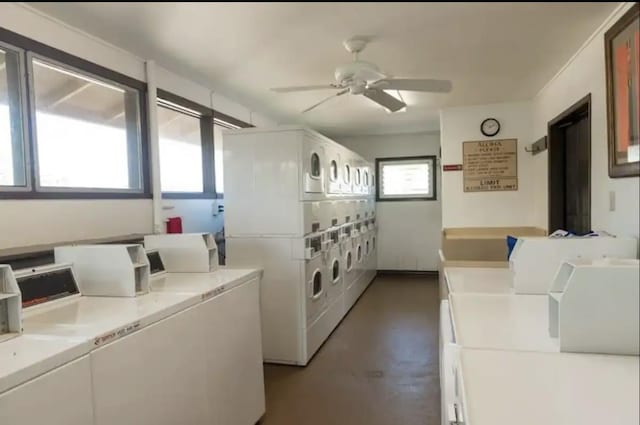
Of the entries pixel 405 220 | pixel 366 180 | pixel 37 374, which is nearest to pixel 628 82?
pixel 37 374

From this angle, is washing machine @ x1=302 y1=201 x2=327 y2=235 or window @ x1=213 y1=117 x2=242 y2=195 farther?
window @ x1=213 y1=117 x2=242 y2=195

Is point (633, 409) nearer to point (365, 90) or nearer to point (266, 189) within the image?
point (365, 90)

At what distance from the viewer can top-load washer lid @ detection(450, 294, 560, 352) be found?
127 centimetres

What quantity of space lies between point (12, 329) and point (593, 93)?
2.94m

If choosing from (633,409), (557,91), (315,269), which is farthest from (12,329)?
(557,91)

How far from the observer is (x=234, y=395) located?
7.35 ft

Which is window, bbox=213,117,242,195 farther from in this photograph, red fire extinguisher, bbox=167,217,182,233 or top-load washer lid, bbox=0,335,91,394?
top-load washer lid, bbox=0,335,91,394

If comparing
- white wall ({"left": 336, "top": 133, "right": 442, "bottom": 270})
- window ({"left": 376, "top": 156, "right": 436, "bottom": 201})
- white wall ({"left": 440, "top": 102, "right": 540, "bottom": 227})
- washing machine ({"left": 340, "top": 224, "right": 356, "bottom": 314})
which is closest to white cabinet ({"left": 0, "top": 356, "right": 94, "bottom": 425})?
washing machine ({"left": 340, "top": 224, "right": 356, "bottom": 314})

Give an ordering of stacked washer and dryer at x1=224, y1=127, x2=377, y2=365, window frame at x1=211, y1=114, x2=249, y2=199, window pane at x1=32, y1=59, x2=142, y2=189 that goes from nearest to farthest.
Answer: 1. window pane at x1=32, y1=59, x2=142, y2=189
2. stacked washer and dryer at x1=224, y1=127, x2=377, y2=365
3. window frame at x1=211, y1=114, x2=249, y2=199

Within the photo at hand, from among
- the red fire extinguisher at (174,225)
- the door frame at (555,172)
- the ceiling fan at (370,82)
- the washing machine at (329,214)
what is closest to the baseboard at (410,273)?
the washing machine at (329,214)

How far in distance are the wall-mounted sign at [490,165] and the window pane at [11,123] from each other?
422 centimetres

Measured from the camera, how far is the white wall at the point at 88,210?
215 centimetres

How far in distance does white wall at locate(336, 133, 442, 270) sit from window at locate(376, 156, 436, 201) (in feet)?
0.30

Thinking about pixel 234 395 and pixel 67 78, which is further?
pixel 67 78
